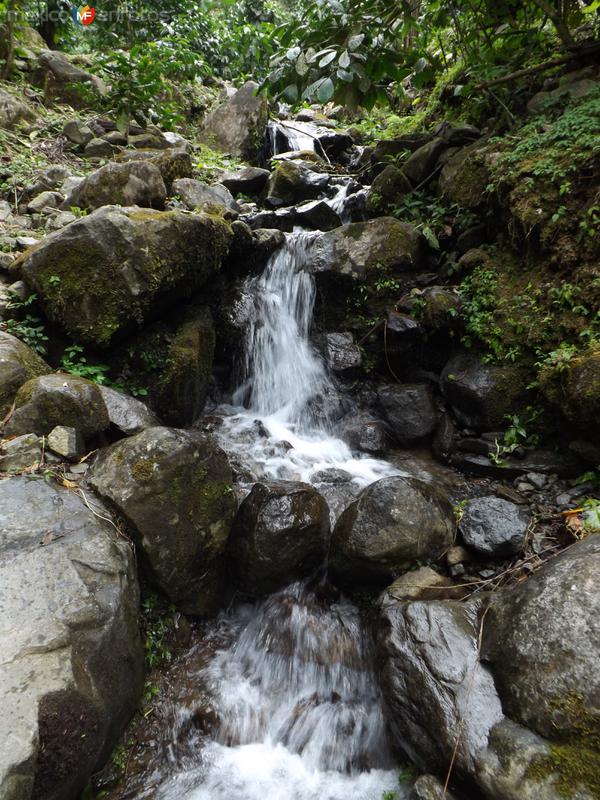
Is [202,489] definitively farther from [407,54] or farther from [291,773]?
[407,54]

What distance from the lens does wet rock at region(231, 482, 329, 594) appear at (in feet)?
12.3

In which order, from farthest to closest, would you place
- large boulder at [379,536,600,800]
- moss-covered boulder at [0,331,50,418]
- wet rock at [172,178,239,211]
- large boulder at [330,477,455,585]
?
wet rock at [172,178,239,211] → large boulder at [330,477,455,585] → moss-covered boulder at [0,331,50,418] → large boulder at [379,536,600,800]

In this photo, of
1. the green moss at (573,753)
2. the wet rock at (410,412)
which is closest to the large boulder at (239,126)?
the wet rock at (410,412)

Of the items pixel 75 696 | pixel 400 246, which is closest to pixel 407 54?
pixel 400 246

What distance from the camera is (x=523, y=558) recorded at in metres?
3.71

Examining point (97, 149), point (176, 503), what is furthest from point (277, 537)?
point (97, 149)

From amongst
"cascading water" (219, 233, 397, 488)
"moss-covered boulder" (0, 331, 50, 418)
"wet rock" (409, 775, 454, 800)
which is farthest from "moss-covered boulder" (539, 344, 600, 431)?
"moss-covered boulder" (0, 331, 50, 418)

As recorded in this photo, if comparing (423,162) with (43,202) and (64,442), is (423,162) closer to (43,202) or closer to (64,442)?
(43,202)

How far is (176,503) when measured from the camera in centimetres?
340

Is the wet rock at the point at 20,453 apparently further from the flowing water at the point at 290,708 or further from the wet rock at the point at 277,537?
the flowing water at the point at 290,708

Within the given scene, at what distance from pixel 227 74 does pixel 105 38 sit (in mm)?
5155

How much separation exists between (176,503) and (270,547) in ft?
2.99

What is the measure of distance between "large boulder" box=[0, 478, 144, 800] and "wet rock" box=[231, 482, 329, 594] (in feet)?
3.33

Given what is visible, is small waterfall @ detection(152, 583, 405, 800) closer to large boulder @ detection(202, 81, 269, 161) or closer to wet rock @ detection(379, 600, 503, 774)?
wet rock @ detection(379, 600, 503, 774)
